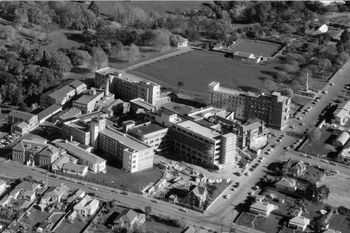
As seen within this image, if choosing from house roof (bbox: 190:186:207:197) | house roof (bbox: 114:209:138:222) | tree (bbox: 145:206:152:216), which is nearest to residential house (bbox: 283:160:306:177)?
house roof (bbox: 190:186:207:197)

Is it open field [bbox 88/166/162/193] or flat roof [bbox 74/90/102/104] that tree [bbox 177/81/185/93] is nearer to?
flat roof [bbox 74/90/102/104]

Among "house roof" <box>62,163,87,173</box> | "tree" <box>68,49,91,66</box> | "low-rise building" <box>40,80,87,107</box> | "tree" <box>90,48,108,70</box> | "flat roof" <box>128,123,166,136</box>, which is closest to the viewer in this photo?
"house roof" <box>62,163,87,173</box>

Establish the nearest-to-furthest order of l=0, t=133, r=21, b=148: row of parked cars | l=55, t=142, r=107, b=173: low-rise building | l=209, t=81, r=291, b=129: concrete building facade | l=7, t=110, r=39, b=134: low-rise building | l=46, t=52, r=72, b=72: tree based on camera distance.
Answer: l=55, t=142, r=107, b=173: low-rise building, l=0, t=133, r=21, b=148: row of parked cars, l=7, t=110, r=39, b=134: low-rise building, l=209, t=81, r=291, b=129: concrete building facade, l=46, t=52, r=72, b=72: tree

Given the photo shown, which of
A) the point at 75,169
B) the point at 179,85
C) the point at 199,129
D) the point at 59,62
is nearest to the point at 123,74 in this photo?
the point at 179,85

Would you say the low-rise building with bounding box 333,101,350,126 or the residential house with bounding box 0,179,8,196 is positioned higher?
the low-rise building with bounding box 333,101,350,126

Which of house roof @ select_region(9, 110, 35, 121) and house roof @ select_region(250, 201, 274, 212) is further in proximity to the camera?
house roof @ select_region(9, 110, 35, 121)

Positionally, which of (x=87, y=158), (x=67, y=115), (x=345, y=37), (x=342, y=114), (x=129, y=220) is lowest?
(x=129, y=220)

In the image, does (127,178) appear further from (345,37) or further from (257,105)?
(345,37)
